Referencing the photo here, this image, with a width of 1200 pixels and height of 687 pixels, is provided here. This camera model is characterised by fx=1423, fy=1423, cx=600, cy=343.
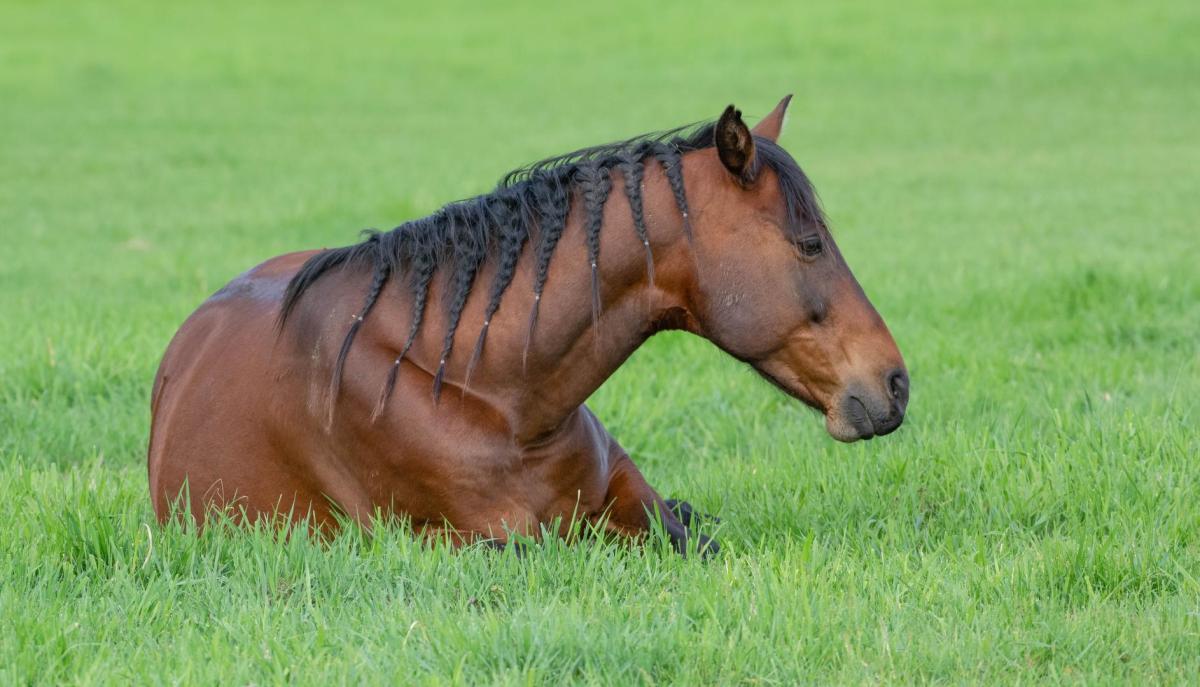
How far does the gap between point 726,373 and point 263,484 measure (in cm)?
330

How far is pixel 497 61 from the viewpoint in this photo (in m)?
29.5

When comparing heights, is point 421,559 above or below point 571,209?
below

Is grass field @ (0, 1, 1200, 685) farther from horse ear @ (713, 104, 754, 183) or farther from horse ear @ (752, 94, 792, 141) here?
horse ear @ (752, 94, 792, 141)

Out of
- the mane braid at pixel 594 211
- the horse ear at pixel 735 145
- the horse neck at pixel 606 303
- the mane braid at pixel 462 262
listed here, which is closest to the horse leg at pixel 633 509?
the horse neck at pixel 606 303

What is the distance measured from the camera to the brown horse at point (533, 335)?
413cm

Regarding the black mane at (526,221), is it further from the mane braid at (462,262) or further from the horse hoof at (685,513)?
the horse hoof at (685,513)

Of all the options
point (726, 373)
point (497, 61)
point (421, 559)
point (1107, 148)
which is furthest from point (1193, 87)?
point (421, 559)

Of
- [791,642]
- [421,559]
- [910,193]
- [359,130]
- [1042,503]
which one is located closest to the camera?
[791,642]

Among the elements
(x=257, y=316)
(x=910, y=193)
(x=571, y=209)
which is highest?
(x=571, y=209)

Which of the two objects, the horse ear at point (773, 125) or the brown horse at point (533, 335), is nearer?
the brown horse at point (533, 335)

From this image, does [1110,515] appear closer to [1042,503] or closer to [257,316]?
[1042,503]

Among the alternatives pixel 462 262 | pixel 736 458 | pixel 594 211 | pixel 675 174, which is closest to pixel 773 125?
pixel 675 174

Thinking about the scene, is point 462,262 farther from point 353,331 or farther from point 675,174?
point 675,174

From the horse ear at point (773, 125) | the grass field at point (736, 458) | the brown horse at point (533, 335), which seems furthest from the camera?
the horse ear at point (773, 125)
